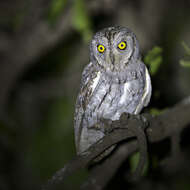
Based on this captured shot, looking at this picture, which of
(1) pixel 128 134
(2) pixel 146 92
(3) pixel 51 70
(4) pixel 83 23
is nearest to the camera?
(1) pixel 128 134

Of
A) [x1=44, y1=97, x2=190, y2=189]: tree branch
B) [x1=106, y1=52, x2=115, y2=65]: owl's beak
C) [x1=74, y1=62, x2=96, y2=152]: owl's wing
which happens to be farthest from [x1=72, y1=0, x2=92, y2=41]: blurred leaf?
[x1=44, y1=97, x2=190, y2=189]: tree branch

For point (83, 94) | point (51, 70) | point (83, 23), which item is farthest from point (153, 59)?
point (51, 70)

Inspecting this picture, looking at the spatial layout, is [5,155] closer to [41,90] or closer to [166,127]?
[41,90]

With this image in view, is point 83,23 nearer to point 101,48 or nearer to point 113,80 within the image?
point 101,48

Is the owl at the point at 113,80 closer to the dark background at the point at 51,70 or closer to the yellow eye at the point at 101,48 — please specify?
the yellow eye at the point at 101,48

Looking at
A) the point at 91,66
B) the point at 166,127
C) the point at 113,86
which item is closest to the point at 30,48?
the point at 91,66

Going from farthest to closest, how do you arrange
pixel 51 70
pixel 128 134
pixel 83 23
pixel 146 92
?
pixel 51 70 < pixel 83 23 < pixel 146 92 < pixel 128 134

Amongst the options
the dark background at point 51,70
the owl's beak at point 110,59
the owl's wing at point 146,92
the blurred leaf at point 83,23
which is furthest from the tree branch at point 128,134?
the blurred leaf at point 83,23
